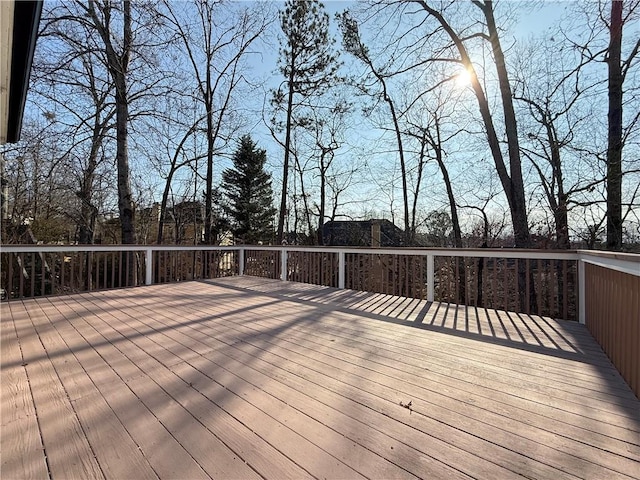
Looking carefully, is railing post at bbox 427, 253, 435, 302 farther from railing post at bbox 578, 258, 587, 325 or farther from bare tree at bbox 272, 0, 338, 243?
bare tree at bbox 272, 0, 338, 243

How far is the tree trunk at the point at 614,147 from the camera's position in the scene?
607 centimetres

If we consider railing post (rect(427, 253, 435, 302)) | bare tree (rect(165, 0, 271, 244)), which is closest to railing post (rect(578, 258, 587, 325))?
railing post (rect(427, 253, 435, 302))

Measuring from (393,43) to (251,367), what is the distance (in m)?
8.25

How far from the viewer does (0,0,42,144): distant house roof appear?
1.44 meters

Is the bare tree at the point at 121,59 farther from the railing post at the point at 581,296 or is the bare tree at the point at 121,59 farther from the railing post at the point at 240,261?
the railing post at the point at 581,296

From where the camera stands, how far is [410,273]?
5863mm

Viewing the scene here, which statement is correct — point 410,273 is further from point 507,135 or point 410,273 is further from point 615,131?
point 615,131

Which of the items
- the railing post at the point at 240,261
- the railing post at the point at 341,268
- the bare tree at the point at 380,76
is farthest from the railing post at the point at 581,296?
the bare tree at the point at 380,76

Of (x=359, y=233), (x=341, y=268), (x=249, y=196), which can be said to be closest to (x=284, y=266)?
(x=341, y=268)

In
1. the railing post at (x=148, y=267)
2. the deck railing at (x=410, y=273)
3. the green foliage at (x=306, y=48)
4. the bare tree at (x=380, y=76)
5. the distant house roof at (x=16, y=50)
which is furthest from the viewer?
the green foliage at (x=306, y=48)

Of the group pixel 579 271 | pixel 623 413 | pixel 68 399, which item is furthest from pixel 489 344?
pixel 68 399

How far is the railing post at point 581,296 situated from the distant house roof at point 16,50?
4.67m

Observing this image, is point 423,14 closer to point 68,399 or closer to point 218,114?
point 218,114

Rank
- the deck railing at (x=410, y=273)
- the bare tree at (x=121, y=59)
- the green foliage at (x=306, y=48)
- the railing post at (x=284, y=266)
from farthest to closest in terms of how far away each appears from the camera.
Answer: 1. the green foliage at (x=306, y=48)
2. the railing post at (x=284, y=266)
3. the bare tree at (x=121, y=59)
4. the deck railing at (x=410, y=273)
